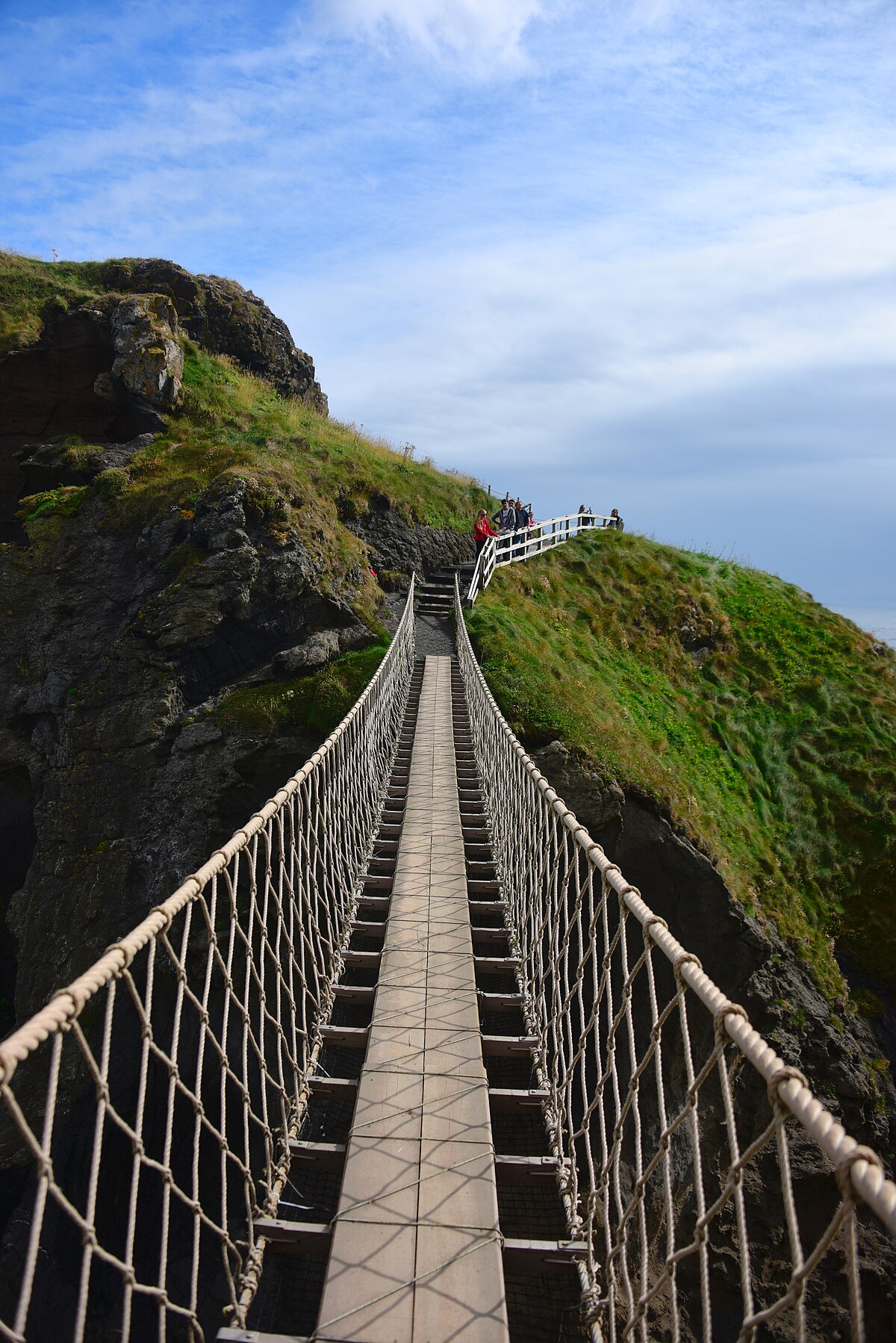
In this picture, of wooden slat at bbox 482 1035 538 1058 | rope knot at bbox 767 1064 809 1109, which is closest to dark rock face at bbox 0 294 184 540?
wooden slat at bbox 482 1035 538 1058

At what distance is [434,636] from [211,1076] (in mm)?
10474

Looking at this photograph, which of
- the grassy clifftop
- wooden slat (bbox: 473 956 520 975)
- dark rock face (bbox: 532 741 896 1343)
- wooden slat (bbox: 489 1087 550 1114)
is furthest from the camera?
the grassy clifftop

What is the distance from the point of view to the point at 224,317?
872 inches

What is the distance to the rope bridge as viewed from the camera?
2.20 metres

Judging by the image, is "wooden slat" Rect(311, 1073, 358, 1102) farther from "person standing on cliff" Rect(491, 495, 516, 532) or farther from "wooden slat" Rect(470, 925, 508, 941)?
"person standing on cliff" Rect(491, 495, 516, 532)

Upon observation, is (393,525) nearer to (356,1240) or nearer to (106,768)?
(106,768)

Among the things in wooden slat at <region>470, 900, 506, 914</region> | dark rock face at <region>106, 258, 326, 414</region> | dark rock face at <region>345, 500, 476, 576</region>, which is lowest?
wooden slat at <region>470, 900, 506, 914</region>

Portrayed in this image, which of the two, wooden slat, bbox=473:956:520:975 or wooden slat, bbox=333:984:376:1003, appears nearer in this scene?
wooden slat, bbox=333:984:376:1003

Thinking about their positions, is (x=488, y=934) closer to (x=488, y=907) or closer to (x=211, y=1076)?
(x=488, y=907)

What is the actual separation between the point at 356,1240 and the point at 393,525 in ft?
57.8

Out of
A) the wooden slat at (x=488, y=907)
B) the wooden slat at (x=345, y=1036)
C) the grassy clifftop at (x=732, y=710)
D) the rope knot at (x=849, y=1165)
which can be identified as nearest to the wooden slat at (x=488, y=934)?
the wooden slat at (x=488, y=907)

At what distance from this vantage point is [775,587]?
21.7 m

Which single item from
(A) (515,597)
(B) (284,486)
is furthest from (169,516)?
(A) (515,597)

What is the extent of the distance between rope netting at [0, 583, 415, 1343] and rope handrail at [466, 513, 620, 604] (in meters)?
Answer: 8.57
